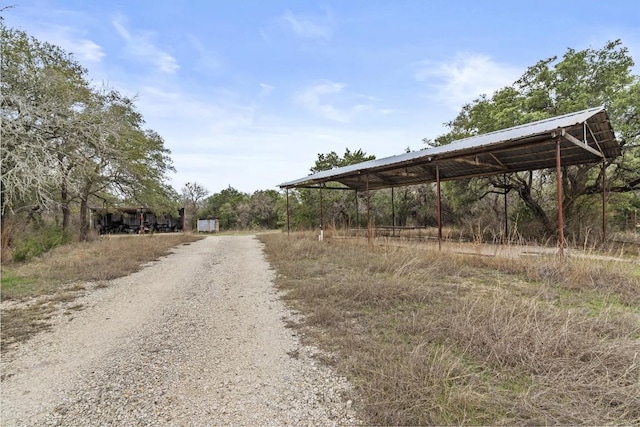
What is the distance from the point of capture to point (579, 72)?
9586 mm

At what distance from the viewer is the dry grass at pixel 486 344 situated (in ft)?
5.75

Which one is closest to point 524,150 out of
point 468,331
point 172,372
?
point 468,331

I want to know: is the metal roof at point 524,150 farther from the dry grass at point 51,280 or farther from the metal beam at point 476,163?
the dry grass at point 51,280

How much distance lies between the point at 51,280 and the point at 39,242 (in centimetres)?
411

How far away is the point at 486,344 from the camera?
8.14 ft

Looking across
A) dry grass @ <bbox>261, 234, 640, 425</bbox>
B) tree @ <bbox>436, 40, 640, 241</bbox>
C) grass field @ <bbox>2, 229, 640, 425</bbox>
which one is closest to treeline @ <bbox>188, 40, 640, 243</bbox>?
tree @ <bbox>436, 40, 640, 241</bbox>

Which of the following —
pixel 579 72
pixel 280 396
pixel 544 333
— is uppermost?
pixel 579 72

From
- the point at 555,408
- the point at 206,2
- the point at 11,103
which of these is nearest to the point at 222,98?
the point at 206,2

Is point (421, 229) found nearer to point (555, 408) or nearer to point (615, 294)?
point (615, 294)

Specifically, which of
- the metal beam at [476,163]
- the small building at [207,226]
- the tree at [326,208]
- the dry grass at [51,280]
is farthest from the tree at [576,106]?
the small building at [207,226]

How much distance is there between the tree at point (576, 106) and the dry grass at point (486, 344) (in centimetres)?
626

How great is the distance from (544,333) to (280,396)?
212cm

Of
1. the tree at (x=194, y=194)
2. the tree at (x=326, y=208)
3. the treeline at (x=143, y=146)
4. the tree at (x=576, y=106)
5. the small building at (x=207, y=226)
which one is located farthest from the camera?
the tree at (x=194, y=194)

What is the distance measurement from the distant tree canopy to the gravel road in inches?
158
